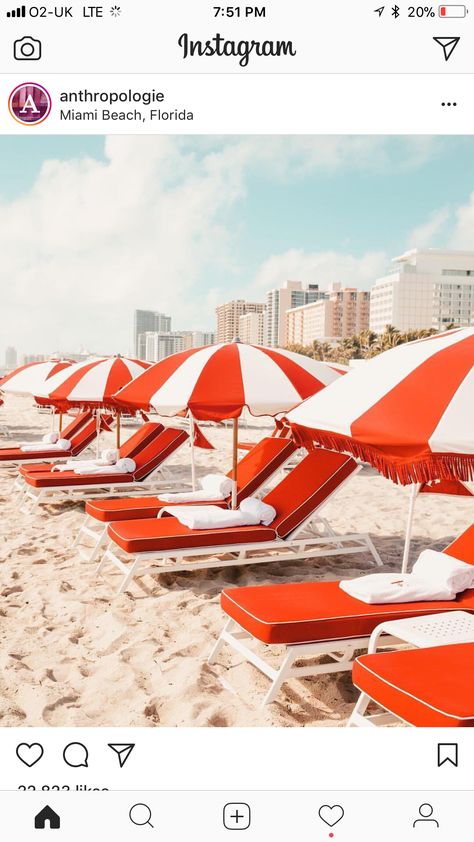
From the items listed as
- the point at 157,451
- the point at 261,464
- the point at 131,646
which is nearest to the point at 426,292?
the point at 157,451

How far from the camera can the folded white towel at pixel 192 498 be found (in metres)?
6.11

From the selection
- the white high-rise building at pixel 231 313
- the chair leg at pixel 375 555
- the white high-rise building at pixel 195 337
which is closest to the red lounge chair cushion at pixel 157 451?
the chair leg at pixel 375 555

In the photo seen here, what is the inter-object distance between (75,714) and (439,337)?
2.72 meters

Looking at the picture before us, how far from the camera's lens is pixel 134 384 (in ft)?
20.2

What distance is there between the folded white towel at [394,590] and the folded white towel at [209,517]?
1620 mm

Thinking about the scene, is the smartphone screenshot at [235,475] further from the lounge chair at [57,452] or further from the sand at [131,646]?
the lounge chair at [57,452]

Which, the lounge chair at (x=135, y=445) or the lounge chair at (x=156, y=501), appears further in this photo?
the lounge chair at (x=135, y=445)

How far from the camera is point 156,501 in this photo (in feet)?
20.3

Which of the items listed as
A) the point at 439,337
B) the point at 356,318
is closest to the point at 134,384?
the point at 439,337

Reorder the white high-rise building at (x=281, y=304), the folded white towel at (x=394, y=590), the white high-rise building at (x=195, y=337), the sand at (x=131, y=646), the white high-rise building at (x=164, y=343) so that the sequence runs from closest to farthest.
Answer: the sand at (x=131, y=646)
the folded white towel at (x=394, y=590)
the white high-rise building at (x=164, y=343)
the white high-rise building at (x=195, y=337)
the white high-rise building at (x=281, y=304)

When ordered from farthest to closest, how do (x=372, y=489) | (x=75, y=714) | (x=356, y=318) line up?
(x=356, y=318)
(x=372, y=489)
(x=75, y=714)
